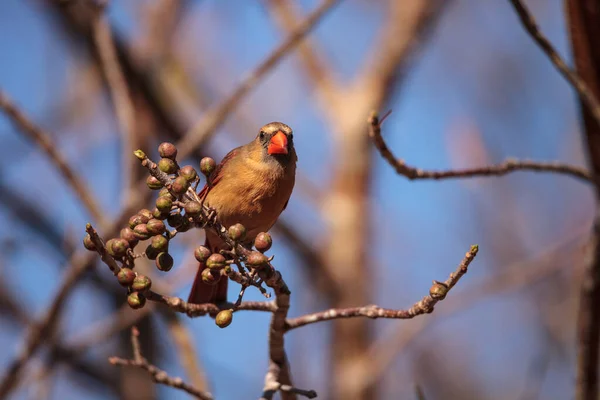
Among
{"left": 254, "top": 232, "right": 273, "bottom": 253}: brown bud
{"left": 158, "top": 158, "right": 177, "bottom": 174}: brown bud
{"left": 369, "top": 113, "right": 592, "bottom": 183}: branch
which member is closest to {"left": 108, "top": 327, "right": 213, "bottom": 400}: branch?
{"left": 254, "top": 232, "right": 273, "bottom": 253}: brown bud

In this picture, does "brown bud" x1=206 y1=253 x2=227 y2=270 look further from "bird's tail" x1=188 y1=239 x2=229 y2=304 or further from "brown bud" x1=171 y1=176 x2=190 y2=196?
"bird's tail" x1=188 y1=239 x2=229 y2=304

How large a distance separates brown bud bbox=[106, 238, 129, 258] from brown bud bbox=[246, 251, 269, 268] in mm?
299

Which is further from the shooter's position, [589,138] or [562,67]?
[589,138]

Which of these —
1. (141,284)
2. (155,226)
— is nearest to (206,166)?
(155,226)

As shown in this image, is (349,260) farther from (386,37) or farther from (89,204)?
(89,204)

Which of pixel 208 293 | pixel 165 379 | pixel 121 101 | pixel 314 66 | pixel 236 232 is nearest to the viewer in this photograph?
pixel 236 232

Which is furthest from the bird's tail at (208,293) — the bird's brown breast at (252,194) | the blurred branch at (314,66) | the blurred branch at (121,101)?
the blurred branch at (314,66)

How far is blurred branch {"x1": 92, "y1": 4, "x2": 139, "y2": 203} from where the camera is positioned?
4.27m

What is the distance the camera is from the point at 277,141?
8.98 ft

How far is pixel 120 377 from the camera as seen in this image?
5.62 m

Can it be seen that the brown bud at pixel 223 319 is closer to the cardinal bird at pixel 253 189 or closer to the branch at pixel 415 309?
the branch at pixel 415 309

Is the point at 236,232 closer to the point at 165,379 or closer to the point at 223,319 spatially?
the point at 223,319

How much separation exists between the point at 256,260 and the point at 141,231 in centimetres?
28

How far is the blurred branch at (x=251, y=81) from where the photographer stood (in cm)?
397
